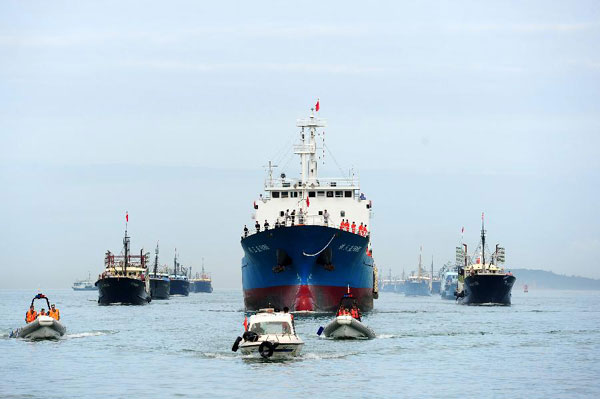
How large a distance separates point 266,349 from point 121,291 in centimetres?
8242

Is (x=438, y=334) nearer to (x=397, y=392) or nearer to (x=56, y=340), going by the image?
(x=56, y=340)

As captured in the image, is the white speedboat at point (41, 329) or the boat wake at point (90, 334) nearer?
the white speedboat at point (41, 329)

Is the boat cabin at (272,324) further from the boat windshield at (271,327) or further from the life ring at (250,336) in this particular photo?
the life ring at (250,336)

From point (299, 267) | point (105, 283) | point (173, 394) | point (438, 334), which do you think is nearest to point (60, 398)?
point (173, 394)

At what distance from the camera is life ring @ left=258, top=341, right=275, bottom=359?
144 ft

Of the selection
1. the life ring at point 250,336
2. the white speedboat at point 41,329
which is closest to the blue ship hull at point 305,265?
the white speedboat at point 41,329

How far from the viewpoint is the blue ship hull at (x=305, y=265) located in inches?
2958

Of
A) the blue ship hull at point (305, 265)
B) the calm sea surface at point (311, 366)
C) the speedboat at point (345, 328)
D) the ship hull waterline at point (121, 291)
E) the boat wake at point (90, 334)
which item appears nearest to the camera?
the calm sea surface at point (311, 366)

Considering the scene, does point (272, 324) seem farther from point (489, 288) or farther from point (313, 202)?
point (489, 288)

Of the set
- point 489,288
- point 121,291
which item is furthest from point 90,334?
point 489,288

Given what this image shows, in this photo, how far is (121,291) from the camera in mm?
123375

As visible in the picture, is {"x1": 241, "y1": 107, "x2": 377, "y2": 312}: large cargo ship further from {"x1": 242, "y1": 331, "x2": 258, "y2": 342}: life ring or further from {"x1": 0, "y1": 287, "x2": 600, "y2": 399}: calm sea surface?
{"x1": 242, "y1": 331, "x2": 258, "y2": 342}: life ring

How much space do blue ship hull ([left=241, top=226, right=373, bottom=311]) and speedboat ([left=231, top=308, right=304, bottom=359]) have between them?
28.4 meters

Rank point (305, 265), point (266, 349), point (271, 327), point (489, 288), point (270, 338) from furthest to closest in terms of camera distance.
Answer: point (489, 288)
point (305, 265)
point (271, 327)
point (270, 338)
point (266, 349)
